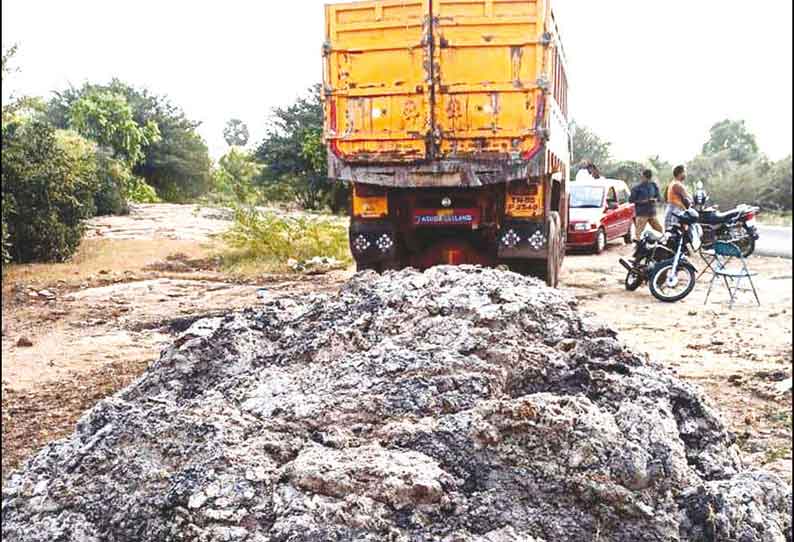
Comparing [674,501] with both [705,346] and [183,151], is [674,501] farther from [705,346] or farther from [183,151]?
[705,346]

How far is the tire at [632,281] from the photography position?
301 inches

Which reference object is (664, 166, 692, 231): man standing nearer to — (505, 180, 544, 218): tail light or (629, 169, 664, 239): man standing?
(629, 169, 664, 239): man standing

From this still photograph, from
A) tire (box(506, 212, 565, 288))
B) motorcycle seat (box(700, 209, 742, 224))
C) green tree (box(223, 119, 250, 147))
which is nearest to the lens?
green tree (box(223, 119, 250, 147))

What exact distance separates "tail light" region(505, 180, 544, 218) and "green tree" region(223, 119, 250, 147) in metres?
2.28

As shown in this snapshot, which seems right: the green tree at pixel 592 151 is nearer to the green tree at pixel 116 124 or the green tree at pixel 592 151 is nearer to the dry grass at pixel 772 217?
the green tree at pixel 116 124

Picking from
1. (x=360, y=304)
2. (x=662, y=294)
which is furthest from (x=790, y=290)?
(x=360, y=304)

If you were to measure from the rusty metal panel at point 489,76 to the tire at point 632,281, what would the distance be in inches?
139

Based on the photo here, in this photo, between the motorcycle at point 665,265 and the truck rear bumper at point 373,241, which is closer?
the truck rear bumper at point 373,241

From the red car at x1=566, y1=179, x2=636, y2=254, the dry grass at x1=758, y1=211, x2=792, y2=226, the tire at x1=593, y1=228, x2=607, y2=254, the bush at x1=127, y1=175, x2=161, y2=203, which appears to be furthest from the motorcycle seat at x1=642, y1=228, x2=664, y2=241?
the bush at x1=127, y1=175, x2=161, y2=203

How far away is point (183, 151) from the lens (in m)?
2.81

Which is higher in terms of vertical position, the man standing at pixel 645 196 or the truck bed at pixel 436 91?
the truck bed at pixel 436 91

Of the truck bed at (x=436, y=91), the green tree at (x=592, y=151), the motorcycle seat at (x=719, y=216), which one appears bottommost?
the motorcycle seat at (x=719, y=216)

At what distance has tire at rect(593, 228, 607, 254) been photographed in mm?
4735

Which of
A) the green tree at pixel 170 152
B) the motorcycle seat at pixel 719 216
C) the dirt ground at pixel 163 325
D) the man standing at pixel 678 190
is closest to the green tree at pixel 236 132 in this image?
the green tree at pixel 170 152
